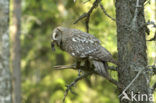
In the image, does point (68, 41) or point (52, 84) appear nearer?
point (68, 41)

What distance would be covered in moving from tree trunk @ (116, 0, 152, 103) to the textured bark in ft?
16.7

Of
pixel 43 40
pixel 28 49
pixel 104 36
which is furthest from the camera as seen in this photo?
pixel 28 49

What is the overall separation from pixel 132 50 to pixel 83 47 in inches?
26.7

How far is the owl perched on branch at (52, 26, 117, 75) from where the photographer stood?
11.0 feet

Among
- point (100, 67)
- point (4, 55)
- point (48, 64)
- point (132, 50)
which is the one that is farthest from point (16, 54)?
point (132, 50)

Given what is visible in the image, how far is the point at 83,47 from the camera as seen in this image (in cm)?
362

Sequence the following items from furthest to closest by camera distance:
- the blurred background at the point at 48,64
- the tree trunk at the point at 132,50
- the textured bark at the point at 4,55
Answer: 1. the blurred background at the point at 48,64
2. the textured bark at the point at 4,55
3. the tree trunk at the point at 132,50

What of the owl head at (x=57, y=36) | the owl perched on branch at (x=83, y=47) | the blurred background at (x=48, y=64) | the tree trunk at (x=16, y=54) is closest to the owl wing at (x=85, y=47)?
the owl perched on branch at (x=83, y=47)

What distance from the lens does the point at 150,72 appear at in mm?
3236

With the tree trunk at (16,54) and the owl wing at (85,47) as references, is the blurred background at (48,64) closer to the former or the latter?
the tree trunk at (16,54)

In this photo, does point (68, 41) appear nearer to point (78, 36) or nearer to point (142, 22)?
point (78, 36)

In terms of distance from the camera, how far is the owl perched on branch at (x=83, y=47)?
132 inches

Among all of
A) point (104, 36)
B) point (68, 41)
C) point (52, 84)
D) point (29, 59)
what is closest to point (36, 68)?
point (29, 59)

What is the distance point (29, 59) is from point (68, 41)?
10.3 m
